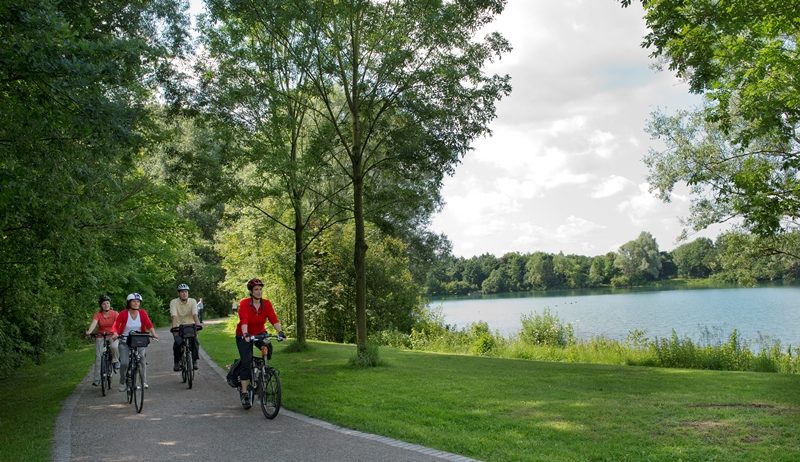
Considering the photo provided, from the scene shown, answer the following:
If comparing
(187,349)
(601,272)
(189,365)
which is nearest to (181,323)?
(187,349)

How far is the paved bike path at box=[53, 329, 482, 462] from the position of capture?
6.67 meters

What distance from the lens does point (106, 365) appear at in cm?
1182

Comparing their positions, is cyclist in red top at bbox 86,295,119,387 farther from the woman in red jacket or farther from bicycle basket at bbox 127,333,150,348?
bicycle basket at bbox 127,333,150,348

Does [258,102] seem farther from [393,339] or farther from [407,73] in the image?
[393,339]

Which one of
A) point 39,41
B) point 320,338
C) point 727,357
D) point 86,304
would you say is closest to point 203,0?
point 39,41

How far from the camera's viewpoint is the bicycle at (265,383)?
8.52 metres

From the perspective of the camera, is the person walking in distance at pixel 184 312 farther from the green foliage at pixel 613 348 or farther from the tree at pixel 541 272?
the tree at pixel 541 272

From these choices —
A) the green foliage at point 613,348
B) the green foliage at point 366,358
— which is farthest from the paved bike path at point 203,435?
the green foliage at point 613,348

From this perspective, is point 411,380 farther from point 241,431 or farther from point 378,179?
point 378,179

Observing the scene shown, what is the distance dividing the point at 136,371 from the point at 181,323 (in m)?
2.22

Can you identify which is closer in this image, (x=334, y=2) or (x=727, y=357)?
(x=334, y=2)

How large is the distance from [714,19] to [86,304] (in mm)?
17882

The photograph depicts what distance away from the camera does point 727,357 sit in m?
16.1

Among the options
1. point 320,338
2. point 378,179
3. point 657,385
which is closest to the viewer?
point 657,385
